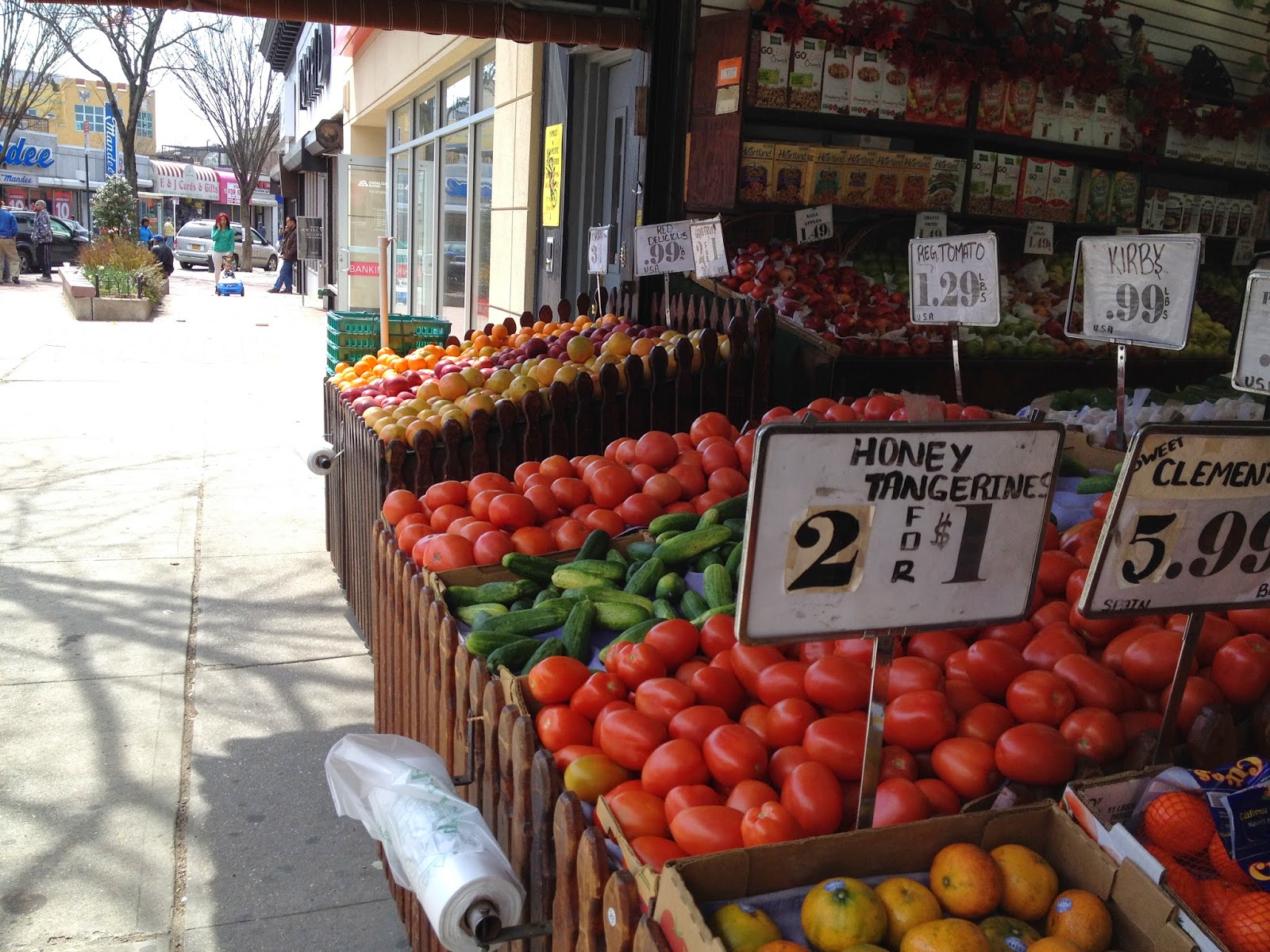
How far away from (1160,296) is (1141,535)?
2.12 m

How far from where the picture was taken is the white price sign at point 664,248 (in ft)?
17.9

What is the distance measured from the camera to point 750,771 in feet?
6.06

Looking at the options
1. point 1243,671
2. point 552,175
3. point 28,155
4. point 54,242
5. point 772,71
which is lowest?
point 1243,671

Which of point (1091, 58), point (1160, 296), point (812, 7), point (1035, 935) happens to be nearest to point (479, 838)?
point (1035, 935)

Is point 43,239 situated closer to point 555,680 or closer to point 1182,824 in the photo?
point 555,680

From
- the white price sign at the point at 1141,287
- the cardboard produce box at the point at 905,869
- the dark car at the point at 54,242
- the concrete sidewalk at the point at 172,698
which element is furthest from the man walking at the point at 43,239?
the cardboard produce box at the point at 905,869

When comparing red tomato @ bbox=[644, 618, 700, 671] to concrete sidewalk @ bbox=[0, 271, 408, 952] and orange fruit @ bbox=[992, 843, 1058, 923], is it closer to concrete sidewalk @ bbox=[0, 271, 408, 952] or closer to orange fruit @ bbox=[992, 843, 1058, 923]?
orange fruit @ bbox=[992, 843, 1058, 923]

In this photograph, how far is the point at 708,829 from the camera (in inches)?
66.1

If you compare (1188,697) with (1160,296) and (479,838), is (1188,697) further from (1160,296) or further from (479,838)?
(1160,296)

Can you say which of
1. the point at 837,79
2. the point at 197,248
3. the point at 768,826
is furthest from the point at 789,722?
the point at 197,248

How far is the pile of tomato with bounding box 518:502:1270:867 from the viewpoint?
1.75 meters

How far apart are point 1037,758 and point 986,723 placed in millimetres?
145

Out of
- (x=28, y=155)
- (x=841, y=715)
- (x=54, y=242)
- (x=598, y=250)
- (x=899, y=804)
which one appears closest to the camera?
(x=899, y=804)

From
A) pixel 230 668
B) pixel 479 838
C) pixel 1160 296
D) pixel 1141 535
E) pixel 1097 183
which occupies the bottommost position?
pixel 230 668
